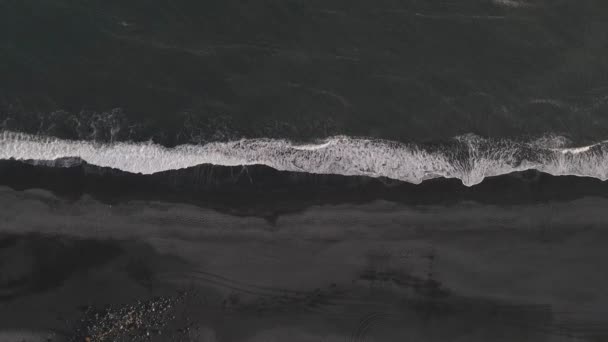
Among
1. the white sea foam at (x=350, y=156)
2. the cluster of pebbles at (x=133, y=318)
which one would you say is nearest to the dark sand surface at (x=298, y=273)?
the cluster of pebbles at (x=133, y=318)

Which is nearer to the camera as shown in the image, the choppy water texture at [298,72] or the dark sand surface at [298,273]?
the dark sand surface at [298,273]

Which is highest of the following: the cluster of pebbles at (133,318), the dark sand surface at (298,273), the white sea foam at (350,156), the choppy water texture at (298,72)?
the choppy water texture at (298,72)

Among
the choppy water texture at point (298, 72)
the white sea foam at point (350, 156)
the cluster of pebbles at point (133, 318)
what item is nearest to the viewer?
the cluster of pebbles at point (133, 318)

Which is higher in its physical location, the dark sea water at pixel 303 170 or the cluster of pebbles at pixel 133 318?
the dark sea water at pixel 303 170

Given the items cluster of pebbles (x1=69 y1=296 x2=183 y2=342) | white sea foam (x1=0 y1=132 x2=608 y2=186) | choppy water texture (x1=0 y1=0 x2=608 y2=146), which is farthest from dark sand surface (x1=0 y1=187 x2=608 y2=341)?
choppy water texture (x1=0 y1=0 x2=608 y2=146)

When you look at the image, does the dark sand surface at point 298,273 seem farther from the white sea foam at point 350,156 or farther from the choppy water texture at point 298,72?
the choppy water texture at point 298,72

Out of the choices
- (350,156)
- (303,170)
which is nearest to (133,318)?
(303,170)

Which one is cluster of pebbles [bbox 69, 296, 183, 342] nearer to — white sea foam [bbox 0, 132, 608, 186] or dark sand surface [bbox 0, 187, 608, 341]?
dark sand surface [bbox 0, 187, 608, 341]

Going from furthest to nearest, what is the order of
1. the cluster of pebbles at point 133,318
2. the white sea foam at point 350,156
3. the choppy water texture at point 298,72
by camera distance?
the choppy water texture at point 298,72 → the white sea foam at point 350,156 → the cluster of pebbles at point 133,318
